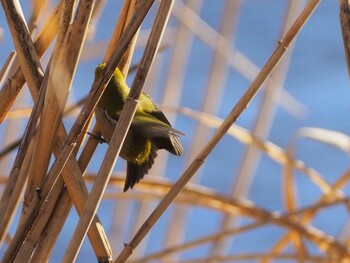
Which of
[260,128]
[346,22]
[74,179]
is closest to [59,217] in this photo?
[74,179]

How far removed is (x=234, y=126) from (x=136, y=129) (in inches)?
27.1

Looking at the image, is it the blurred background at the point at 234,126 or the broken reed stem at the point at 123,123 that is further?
→ the blurred background at the point at 234,126

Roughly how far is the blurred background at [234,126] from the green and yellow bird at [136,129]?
0.25 meters

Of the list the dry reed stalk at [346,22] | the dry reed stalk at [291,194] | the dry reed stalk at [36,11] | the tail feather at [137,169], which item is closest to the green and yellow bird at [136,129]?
the tail feather at [137,169]

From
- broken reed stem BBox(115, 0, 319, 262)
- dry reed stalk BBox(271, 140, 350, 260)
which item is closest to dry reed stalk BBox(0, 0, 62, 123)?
broken reed stem BBox(115, 0, 319, 262)

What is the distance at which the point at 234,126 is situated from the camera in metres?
1.65

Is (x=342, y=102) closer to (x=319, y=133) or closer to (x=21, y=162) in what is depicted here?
(x=319, y=133)

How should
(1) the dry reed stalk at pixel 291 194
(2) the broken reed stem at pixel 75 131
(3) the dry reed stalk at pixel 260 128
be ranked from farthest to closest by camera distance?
(3) the dry reed stalk at pixel 260 128, (1) the dry reed stalk at pixel 291 194, (2) the broken reed stem at pixel 75 131

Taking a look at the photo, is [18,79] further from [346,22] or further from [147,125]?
[346,22]

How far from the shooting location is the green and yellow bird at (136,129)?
0.97 metres

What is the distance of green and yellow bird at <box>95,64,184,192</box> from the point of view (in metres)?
0.97

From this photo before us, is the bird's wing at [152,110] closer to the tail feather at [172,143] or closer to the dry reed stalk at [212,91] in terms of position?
the tail feather at [172,143]

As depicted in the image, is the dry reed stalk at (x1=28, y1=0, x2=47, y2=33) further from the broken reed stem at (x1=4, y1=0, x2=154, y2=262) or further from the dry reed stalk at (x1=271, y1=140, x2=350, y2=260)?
the dry reed stalk at (x1=271, y1=140, x2=350, y2=260)

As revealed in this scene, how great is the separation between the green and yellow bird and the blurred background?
251 millimetres
